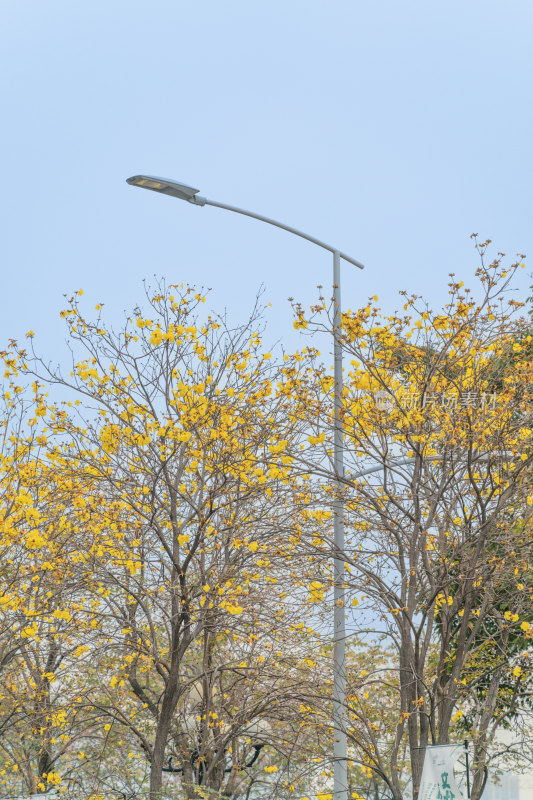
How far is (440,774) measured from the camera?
729cm

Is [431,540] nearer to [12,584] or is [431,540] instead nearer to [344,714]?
[344,714]

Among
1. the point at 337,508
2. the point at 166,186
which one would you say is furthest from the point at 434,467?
the point at 166,186

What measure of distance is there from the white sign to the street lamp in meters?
1.00

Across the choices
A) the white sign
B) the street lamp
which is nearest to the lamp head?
the street lamp

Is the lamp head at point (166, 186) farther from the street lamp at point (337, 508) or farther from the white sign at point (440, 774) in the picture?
the white sign at point (440, 774)

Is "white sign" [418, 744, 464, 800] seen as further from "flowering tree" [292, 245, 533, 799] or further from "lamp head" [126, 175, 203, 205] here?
"lamp head" [126, 175, 203, 205]

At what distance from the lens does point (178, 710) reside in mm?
13383

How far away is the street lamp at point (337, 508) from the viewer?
8.35m

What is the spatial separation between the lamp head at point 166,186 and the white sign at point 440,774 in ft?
19.1

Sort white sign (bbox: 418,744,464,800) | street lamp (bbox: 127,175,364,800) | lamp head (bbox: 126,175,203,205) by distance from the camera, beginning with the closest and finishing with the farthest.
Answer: white sign (bbox: 418,744,464,800) < street lamp (bbox: 127,175,364,800) < lamp head (bbox: 126,175,203,205)

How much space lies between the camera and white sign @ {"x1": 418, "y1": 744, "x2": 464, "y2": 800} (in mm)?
7293

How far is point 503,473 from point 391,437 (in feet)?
4.34

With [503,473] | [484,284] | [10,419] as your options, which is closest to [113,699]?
[10,419]

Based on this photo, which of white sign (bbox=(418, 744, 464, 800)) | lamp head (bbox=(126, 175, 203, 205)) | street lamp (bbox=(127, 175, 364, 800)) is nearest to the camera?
white sign (bbox=(418, 744, 464, 800))
